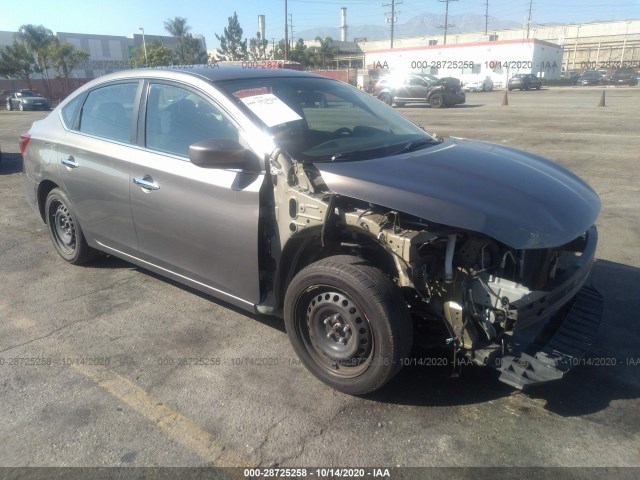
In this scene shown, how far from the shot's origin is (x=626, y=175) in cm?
809

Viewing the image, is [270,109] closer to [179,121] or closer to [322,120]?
[322,120]

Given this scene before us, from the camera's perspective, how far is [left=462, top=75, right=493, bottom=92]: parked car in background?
153ft

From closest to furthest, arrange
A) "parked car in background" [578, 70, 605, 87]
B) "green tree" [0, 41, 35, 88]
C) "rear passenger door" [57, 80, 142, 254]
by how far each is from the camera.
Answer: "rear passenger door" [57, 80, 142, 254] → "green tree" [0, 41, 35, 88] → "parked car in background" [578, 70, 605, 87]

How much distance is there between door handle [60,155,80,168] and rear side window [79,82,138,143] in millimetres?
258

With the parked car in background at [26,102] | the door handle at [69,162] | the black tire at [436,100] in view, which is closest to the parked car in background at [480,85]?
the black tire at [436,100]

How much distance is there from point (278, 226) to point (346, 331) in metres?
0.73

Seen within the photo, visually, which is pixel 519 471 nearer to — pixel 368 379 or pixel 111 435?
pixel 368 379

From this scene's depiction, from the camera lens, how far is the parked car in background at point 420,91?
84.5 ft

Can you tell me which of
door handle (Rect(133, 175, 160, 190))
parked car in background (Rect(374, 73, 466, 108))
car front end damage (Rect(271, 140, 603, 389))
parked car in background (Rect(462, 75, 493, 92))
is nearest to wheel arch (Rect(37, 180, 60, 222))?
door handle (Rect(133, 175, 160, 190))

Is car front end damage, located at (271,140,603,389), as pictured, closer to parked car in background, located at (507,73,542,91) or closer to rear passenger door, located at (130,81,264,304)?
rear passenger door, located at (130,81,264,304)

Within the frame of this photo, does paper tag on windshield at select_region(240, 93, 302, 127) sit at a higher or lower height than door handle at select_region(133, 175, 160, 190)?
higher

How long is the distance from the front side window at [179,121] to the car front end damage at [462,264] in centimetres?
64

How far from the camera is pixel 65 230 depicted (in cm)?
493

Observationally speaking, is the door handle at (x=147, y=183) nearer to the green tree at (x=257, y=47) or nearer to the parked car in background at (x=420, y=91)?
the parked car in background at (x=420, y=91)
